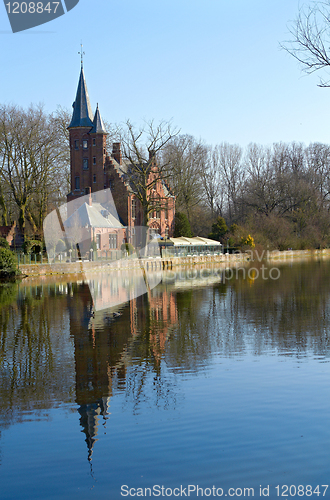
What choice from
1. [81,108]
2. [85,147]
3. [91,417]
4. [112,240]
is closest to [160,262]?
[112,240]

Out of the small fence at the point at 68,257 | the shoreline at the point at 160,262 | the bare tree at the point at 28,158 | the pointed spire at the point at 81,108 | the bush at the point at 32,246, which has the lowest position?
the shoreline at the point at 160,262

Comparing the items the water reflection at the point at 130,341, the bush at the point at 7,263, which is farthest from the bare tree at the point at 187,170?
the water reflection at the point at 130,341

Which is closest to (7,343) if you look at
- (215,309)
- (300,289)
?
(215,309)

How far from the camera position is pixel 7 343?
13773 mm

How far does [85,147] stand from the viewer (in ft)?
182

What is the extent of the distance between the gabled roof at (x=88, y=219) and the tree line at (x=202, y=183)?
3936 mm

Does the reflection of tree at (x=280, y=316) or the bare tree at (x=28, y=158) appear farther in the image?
the bare tree at (x=28, y=158)

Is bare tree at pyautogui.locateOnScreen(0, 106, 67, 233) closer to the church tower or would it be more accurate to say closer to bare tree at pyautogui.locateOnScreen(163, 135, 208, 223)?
the church tower

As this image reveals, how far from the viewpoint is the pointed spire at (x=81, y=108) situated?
5500cm

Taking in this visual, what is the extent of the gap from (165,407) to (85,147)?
50.1 m

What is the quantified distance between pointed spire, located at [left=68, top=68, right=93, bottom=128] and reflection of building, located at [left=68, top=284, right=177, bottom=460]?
118 ft

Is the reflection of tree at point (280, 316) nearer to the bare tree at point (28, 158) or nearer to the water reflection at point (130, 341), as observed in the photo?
the water reflection at point (130, 341)

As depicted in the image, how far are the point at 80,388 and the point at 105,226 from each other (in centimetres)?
4141

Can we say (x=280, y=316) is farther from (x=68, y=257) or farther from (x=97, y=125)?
(x=97, y=125)
